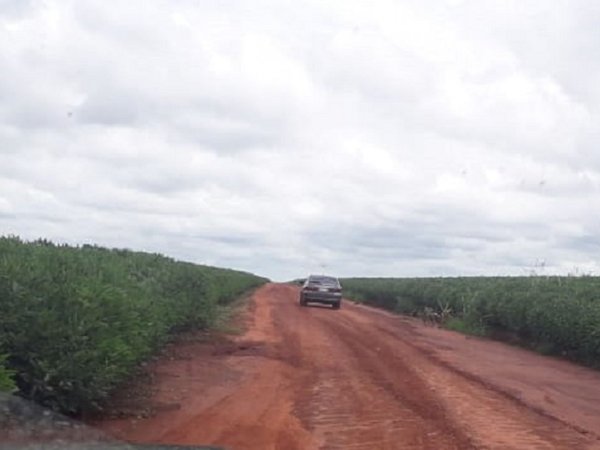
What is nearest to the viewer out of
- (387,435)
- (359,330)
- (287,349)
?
(387,435)

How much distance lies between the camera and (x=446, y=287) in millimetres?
51531

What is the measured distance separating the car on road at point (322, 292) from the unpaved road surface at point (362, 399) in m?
23.4

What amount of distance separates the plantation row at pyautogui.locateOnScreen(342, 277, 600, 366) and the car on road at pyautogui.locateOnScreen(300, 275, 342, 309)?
14.8 feet

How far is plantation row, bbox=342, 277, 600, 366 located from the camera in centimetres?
2719

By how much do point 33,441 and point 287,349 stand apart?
600 inches

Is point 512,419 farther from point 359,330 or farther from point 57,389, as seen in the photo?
point 359,330

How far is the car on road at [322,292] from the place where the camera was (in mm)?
50719

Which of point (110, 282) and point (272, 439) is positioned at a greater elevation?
point (110, 282)

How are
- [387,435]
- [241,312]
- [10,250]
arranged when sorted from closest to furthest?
[387,435] < [10,250] < [241,312]

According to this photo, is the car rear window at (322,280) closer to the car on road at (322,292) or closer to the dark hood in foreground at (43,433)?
the car on road at (322,292)

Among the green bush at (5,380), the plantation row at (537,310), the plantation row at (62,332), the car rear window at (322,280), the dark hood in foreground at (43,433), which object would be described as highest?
the car rear window at (322,280)

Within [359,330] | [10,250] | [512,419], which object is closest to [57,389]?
[10,250]

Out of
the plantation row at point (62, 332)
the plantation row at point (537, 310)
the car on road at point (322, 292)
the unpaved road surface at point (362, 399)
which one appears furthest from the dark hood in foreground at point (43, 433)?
the car on road at point (322, 292)

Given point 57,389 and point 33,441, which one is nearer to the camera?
point 33,441
